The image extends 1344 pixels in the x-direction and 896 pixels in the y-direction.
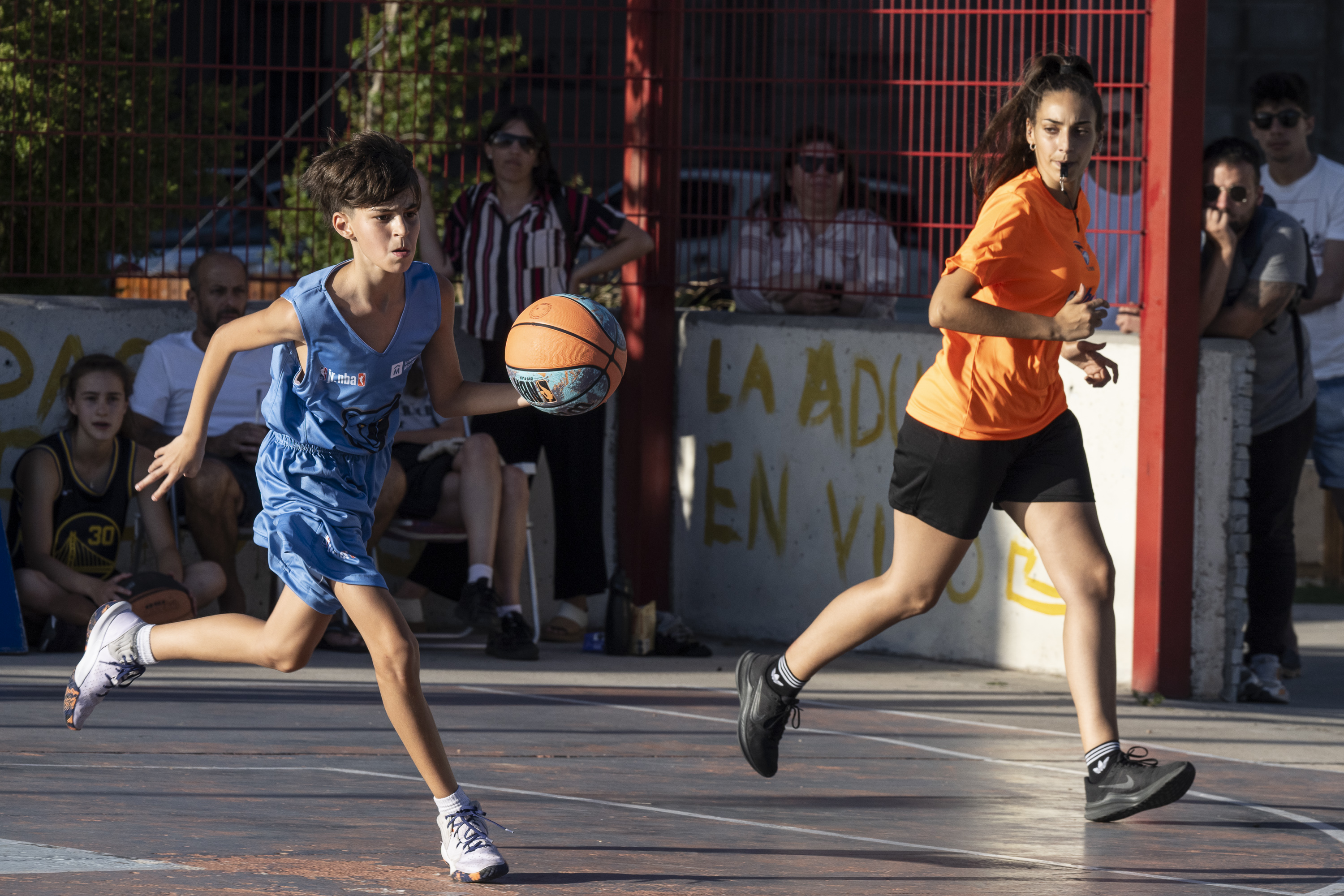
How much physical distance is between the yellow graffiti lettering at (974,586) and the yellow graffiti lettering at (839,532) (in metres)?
0.50

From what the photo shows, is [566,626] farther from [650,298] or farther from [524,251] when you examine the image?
[524,251]

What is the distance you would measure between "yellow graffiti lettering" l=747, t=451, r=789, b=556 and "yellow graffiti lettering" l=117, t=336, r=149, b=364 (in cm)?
286

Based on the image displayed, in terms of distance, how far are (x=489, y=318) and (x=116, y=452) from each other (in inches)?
66.8

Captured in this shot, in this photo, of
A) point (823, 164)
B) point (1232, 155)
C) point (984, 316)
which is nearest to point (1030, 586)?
point (1232, 155)

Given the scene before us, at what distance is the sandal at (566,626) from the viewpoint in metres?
8.50

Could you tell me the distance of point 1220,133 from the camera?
21.9 metres

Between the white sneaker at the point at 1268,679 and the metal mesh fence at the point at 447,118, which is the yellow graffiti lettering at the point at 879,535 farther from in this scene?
the white sneaker at the point at 1268,679

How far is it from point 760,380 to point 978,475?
10.9 feet

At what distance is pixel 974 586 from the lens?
8109mm

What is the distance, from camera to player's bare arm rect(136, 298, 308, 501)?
182 inches

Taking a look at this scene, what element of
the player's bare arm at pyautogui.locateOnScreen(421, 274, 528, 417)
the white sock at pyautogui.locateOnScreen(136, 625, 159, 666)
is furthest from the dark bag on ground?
the player's bare arm at pyautogui.locateOnScreen(421, 274, 528, 417)

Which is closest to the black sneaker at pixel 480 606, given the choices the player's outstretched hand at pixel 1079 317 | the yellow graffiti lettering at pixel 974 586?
the yellow graffiti lettering at pixel 974 586

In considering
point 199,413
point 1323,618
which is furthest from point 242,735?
point 1323,618

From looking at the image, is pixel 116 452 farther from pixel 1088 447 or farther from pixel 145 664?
pixel 1088 447
